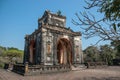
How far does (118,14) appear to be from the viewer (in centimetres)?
303

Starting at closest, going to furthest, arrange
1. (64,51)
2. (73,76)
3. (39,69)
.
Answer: (73,76) → (39,69) → (64,51)

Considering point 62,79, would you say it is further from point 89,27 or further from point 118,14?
point 118,14

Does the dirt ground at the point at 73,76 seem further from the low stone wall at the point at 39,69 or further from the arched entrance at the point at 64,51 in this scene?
the arched entrance at the point at 64,51

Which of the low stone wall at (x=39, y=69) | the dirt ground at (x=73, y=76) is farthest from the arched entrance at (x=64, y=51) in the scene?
the dirt ground at (x=73, y=76)

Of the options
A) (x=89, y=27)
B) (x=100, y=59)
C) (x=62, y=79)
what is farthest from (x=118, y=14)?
(x=100, y=59)

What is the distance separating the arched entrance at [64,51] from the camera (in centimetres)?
2889

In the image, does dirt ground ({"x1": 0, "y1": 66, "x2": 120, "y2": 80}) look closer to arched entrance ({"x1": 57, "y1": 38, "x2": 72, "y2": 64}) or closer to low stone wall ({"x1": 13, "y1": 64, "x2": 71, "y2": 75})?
low stone wall ({"x1": 13, "y1": 64, "x2": 71, "y2": 75})

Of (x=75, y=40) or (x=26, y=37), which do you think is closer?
(x=75, y=40)

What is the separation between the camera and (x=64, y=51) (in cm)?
3017

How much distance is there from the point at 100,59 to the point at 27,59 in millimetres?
21154

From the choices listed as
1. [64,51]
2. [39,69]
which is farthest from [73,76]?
[64,51]

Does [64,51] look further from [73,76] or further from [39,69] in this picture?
[73,76]

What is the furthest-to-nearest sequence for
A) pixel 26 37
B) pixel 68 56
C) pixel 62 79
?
1. pixel 26 37
2. pixel 68 56
3. pixel 62 79

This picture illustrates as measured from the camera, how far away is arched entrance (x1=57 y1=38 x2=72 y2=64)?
28891 mm
